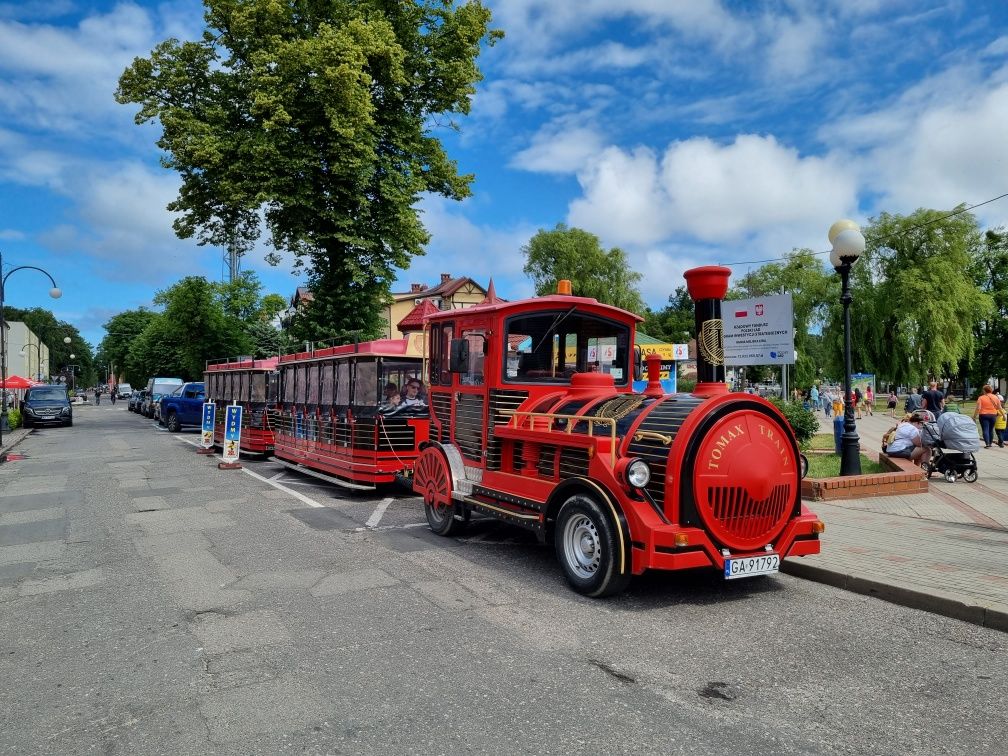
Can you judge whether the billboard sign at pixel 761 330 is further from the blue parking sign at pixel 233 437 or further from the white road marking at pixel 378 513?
the blue parking sign at pixel 233 437

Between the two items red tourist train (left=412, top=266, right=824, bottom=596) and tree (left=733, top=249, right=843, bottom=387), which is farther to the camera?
tree (left=733, top=249, right=843, bottom=387)

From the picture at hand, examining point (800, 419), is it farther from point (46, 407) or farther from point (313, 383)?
point (46, 407)

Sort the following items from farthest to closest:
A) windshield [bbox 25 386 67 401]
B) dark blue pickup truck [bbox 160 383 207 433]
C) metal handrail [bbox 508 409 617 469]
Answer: windshield [bbox 25 386 67 401] < dark blue pickup truck [bbox 160 383 207 433] < metal handrail [bbox 508 409 617 469]

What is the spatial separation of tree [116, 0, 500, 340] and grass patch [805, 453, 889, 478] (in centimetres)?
1540

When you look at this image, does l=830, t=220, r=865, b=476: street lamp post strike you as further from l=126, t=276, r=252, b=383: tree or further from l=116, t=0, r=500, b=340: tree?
l=126, t=276, r=252, b=383: tree

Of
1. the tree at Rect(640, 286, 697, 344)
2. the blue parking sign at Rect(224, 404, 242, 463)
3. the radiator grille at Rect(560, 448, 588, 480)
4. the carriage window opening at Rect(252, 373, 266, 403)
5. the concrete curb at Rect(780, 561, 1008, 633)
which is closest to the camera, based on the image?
the concrete curb at Rect(780, 561, 1008, 633)

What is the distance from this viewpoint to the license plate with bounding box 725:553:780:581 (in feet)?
17.1

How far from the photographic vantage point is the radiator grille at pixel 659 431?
17.4ft

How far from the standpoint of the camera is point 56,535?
8.33m

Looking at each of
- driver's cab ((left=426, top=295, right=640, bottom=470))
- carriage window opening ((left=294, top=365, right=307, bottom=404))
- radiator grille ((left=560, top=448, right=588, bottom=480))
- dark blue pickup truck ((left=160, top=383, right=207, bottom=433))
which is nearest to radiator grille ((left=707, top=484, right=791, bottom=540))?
radiator grille ((left=560, top=448, right=588, bottom=480))

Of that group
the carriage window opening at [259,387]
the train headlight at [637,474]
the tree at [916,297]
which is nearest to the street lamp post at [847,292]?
the train headlight at [637,474]

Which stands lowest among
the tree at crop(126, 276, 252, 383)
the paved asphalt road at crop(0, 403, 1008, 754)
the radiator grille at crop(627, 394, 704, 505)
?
the paved asphalt road at crop(0, 403, 1008, 754)

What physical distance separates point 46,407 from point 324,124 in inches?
785

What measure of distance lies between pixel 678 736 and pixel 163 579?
192 inches
